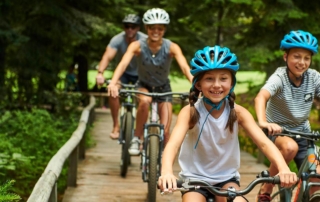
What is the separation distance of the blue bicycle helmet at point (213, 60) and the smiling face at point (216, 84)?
0.07m

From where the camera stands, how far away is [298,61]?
20.1 ft

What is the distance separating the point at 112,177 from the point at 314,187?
15.7 feet

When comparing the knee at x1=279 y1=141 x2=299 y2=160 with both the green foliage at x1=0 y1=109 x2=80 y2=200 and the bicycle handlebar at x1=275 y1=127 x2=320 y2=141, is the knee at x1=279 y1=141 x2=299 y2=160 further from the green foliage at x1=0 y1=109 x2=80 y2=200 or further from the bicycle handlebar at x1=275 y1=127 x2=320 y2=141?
the green foliage at x1=0 y1=109 x2=80 y2=200

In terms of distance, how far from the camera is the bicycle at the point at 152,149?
742 cm

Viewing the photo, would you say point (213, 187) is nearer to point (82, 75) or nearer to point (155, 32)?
point (155, 32)

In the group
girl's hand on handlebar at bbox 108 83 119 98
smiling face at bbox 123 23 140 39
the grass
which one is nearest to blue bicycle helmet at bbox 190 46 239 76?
girl's hand on handlebar at bbox 108 83 119 98

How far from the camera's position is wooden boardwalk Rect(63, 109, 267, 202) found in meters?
8.60

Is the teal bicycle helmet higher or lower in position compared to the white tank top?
higher

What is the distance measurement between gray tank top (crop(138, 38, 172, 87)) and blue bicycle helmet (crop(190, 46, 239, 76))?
3.97m

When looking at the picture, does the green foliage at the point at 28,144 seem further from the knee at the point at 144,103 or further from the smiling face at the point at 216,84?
the smiling face at the point at 216,84

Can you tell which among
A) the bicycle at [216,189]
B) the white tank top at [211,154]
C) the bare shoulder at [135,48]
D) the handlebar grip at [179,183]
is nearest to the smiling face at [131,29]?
the bare shoulder at [135,48]

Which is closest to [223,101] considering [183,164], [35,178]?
[183,164]

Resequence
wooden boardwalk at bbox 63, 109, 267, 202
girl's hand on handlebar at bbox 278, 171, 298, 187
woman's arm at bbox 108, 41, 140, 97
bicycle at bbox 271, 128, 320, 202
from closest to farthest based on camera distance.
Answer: girl's hand on handlebar at bbox 278, 171, 298, 187
bicycle at bbox 271, 128, 320, 202
woman's arm at bbox 108, 41, 140, 97
wooden boardwalk at bbox 63, 109, 267, 202

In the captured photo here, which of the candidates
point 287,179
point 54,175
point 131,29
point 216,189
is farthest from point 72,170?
point 287,179
